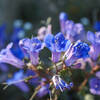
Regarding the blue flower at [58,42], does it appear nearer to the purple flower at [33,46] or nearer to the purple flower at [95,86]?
the purple flower at [33,46]

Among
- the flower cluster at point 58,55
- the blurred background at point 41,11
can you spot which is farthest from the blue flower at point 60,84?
the blurred background at point 41,11

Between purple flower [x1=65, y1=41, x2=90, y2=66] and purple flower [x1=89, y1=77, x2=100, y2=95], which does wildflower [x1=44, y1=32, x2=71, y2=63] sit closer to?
purple flower [x1=65, y1=41, x2=90, y2=66]

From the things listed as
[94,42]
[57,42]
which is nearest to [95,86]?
[94,42]

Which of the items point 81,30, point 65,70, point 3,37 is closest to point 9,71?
point 3,37

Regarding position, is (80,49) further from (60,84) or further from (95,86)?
(95,86)

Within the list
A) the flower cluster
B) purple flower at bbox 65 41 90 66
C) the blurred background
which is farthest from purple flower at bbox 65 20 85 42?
the blurred background

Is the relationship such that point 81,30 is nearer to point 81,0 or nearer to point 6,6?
point 81,0
